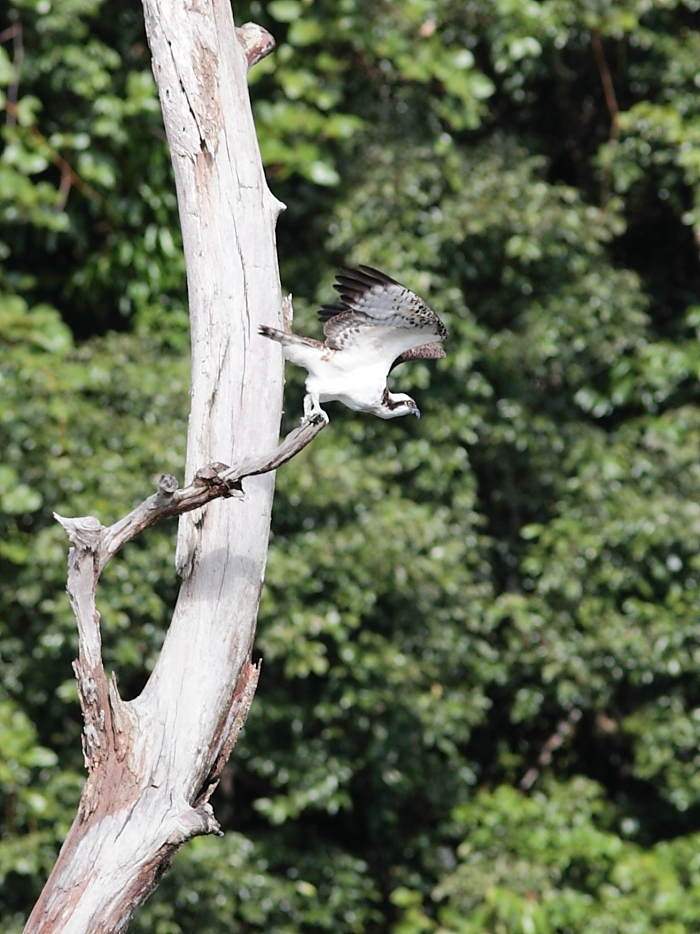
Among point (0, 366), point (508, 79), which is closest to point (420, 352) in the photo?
point (0, 366)

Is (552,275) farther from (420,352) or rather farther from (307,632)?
(420,352)

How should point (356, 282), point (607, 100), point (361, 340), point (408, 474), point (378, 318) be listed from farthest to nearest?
point (607, 100) < point (408, 474) < point (361, 340) < point (378, 318) < point (356, 282)

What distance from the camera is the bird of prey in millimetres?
2826

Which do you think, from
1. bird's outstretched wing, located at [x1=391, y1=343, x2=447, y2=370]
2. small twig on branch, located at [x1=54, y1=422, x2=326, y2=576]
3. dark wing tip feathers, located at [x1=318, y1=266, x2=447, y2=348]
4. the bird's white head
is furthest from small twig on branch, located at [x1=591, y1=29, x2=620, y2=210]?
small twig on branch, located at [x1=54, y1=422, x2=326, y2=576]

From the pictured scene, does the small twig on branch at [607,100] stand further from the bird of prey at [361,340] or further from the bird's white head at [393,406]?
the bird of prey at [361,340]

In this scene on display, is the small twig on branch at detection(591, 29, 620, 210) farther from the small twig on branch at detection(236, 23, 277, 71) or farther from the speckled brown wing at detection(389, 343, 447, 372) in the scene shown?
the small twig on branch at detection(236, 23, 277, 71)

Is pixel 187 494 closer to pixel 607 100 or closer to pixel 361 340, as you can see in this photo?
pixel 361 340

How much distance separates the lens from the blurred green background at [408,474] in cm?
496

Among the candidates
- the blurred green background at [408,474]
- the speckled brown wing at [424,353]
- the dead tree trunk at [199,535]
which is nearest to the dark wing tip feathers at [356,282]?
the dead tree trunk at [199,535]

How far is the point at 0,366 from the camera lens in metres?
4.90

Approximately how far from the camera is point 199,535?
112 inches

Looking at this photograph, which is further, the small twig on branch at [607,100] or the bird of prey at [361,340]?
the small twig on branch at [607,100]

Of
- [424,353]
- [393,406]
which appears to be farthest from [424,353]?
[393,406]

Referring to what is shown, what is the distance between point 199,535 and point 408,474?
3.13 meters
